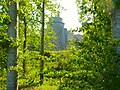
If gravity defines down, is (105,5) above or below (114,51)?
above

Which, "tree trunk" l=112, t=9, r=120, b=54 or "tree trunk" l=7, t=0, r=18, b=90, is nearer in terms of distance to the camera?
"tree trunk" l=112, t=9, r=120, b=54

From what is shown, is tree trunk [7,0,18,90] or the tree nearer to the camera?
the tree

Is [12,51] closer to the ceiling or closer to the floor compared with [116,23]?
closer to the floor

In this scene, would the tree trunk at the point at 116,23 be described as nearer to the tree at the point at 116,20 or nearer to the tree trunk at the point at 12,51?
the tree at the point at 116,20

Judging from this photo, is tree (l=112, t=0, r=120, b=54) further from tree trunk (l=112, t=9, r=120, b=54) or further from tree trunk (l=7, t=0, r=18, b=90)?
tree trunk (l=7, t=0, r=18, b=90)

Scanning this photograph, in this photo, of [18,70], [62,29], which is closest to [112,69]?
[18,70]

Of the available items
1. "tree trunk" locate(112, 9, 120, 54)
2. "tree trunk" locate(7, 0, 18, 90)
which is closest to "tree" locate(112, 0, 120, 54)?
"tree trunk" locate(112, 9, 120, 54)

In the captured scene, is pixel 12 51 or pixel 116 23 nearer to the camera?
pixel 116 23

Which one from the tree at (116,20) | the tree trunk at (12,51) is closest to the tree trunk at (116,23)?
the tree at (116,20)

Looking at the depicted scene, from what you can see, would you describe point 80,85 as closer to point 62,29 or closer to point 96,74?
point 96,74

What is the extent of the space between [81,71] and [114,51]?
0.97 m

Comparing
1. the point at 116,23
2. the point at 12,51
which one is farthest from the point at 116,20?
the point at 12,51

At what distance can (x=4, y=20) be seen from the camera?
9.27 m

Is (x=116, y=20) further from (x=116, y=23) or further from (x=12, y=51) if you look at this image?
(x=12, y=51)
